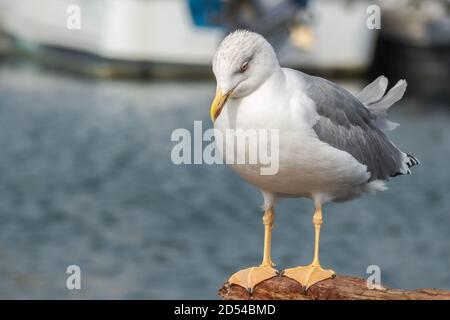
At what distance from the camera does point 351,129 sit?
7645mm

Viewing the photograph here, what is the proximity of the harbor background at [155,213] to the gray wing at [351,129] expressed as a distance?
10032 millimetres

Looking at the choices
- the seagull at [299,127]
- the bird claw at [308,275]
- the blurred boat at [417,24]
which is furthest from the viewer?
the blurred boat at [417,24]

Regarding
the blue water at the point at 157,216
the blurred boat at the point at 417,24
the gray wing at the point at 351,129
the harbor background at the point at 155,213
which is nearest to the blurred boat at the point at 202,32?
the blurred boat at the point at 417,24

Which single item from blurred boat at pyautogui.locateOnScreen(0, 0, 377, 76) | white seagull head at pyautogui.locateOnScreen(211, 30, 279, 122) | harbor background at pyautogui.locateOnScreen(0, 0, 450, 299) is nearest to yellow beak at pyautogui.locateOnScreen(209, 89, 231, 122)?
white seagull head at pyautogui.locateOnScreen(211, 30, 279, 122)

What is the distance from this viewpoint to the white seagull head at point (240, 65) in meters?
6.56

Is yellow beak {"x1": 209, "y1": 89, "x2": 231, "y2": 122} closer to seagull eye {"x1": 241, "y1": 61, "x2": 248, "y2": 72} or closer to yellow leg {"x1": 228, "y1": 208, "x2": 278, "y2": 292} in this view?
seagull eye {"x1": 241, "y1": 61, "x2": 248, "y2": 72}

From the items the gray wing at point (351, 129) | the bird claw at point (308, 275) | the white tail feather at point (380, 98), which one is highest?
the white tail feather at point (380, 98)

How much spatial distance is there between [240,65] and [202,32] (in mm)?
38906

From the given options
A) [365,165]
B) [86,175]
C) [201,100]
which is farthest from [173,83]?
[365,165]

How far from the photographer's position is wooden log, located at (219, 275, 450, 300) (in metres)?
6.91

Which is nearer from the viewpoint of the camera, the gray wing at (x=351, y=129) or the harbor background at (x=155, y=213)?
the gray wing at (x=351, y=129)

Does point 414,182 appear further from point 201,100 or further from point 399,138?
point 201,100

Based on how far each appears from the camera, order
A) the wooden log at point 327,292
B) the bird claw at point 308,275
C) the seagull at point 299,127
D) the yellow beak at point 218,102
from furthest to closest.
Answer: the bird claw at point 308,275
the wooden log at point 327,292
the seagull at point 299,127
the yellow beak at point 218,102

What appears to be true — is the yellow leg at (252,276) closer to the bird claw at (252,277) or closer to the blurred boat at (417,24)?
the bird claw at (252,277)
